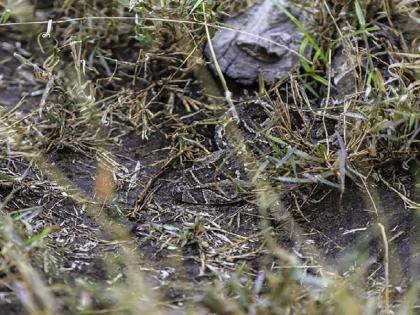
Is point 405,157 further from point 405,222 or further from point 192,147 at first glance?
point 192,147

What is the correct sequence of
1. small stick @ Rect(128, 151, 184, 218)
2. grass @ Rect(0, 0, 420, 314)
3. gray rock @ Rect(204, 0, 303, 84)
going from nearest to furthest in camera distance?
grass @ Rect(0, 0, 420, 314) < small stick @ Rect(128, 151, 184, 218) < gray rock @ Rect(204, 0, 303, 84)

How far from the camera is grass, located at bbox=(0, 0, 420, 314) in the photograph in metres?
1.45

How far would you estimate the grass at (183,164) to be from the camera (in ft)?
4.76

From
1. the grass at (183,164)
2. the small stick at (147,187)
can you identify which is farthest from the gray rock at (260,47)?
the small stick at (147,187)

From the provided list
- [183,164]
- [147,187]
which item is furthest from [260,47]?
[147,187]

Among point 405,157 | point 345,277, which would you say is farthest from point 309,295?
point 405,157

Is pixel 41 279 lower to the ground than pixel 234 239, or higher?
higher

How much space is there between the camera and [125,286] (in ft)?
4.84

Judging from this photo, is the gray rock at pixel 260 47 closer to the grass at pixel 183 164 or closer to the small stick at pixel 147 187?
the grass at pixel 183 164

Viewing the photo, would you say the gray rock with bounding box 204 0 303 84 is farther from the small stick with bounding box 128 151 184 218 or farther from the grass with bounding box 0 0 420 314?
the small stick with bounding box 128 151 184 218

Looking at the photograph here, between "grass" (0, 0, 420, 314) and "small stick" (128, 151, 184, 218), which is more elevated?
"grass" (0, 0, 420, 314)

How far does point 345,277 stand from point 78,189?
699 millimetres

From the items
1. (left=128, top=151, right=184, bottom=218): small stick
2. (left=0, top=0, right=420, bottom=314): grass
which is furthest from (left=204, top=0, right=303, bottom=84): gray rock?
(left=128, top=151, right=184, bottom=218): small stick

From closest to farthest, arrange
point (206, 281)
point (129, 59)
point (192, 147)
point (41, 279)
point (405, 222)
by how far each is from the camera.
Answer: point (41, 279)
point (206, 281)
point (405, 222)
point (192, 147)
point (129, 59)
